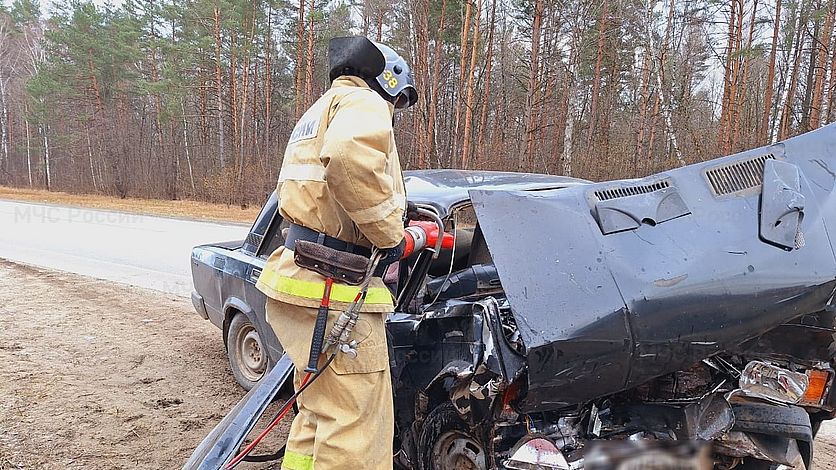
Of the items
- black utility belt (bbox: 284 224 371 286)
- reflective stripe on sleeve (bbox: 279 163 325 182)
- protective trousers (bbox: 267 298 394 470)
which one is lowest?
protective trousers (bbox: 267 298 394 470)

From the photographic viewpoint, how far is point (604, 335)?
1.94m

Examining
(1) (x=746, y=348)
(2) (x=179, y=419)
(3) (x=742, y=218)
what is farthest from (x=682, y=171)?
(2) (x=179, y=419)

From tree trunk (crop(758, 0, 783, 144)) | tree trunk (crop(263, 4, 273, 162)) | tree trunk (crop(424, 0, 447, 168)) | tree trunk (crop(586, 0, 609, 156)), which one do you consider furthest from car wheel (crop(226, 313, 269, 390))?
tree trunk (crop(263, 4, 273, 162))

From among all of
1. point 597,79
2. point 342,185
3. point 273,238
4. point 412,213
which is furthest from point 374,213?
point 597,79

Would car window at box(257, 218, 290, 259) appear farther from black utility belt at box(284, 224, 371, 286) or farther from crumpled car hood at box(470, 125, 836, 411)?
crumpled car hood at box(470, 125, 836, 411)

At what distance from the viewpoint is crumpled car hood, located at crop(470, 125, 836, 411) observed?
1950 millimetres

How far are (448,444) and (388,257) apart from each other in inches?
34.1

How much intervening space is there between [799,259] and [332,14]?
26873mm

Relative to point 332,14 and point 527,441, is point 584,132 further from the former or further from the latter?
point 527,441

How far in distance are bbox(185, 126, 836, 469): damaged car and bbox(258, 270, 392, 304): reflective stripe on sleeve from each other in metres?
0.32

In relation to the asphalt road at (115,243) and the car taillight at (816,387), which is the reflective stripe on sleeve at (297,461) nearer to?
the car taillight at (816,387)

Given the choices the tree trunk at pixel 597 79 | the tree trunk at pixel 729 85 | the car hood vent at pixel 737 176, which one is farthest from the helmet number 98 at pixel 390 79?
the tree trunk at pixel 597 79

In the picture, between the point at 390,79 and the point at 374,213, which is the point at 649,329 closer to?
the point at 374,213

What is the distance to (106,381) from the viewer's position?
4.76 metres
